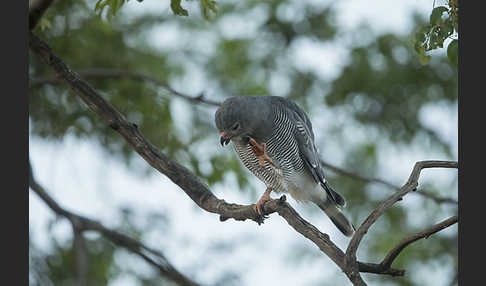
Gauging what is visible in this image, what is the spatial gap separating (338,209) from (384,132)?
3.57 meters

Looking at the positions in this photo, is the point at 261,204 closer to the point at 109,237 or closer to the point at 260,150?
the point at 260,150

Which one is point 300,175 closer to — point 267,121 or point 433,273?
point 267,121

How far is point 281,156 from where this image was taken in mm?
5410

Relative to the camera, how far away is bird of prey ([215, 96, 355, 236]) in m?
5.13

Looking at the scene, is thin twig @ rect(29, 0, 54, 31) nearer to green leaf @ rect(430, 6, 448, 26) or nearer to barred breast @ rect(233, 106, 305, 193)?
barred breast @ rect(233, 106, 305, 193)

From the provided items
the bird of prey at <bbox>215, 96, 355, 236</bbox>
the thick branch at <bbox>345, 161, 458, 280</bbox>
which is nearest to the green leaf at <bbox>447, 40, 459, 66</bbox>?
the thick branch at <bbox>345, 161, 458, 280</bbox>

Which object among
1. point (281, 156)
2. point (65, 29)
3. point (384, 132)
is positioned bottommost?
point (281, 156)

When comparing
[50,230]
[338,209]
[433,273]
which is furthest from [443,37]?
[433,273]

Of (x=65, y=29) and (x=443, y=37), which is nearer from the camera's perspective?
(x=443, y=37)

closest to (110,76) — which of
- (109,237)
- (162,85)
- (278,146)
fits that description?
(162,85)

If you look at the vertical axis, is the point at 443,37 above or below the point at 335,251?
above

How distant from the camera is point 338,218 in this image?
20.0 ft

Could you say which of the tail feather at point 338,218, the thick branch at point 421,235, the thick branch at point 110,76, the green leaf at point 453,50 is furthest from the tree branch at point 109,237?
the green leaf at point 453,50

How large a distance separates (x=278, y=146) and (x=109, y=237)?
2.27 m
